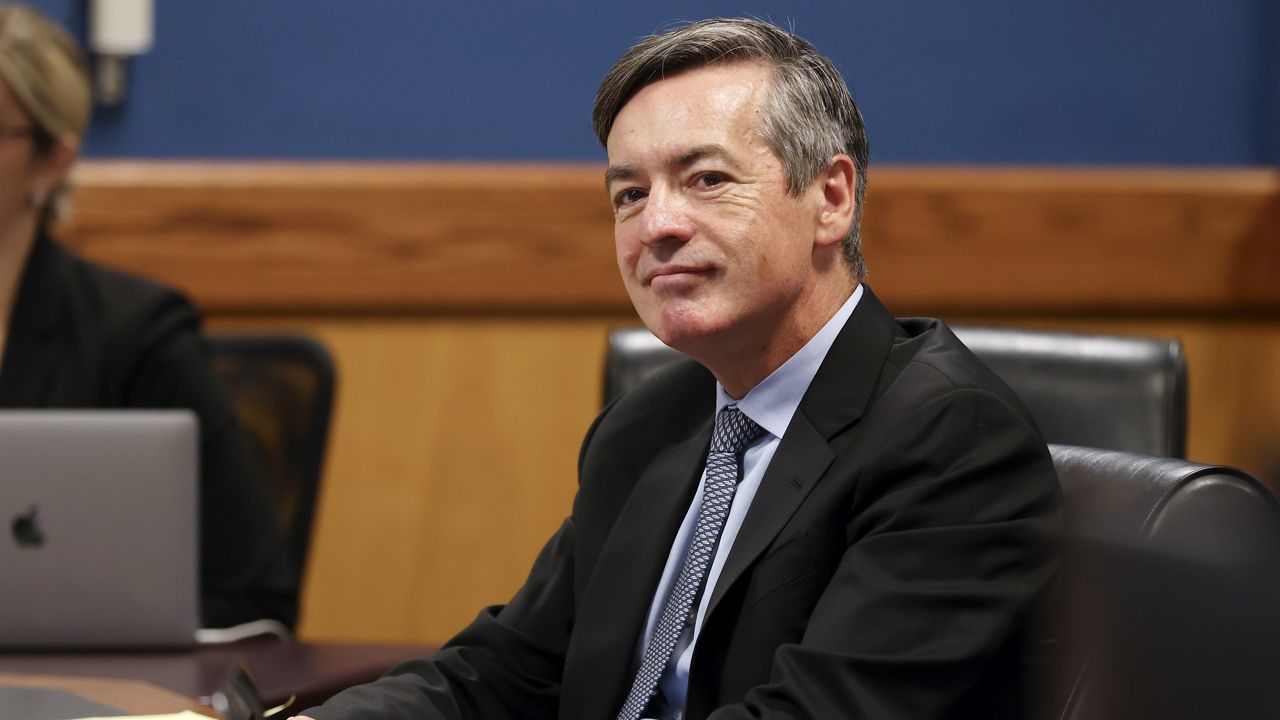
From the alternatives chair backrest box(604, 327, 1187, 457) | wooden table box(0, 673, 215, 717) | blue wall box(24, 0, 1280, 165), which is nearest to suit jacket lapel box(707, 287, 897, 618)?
chair backrest box(604, 327, 1187, 457)

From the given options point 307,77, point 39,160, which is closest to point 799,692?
point 39,160

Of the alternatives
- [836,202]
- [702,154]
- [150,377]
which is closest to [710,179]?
[702,154]

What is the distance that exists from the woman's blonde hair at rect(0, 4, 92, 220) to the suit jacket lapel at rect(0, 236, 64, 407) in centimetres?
19

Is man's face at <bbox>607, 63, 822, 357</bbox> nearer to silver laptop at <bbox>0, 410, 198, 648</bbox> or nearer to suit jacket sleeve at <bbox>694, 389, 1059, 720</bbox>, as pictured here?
suit jacket sleeve at <bbox>694, 389, 1059, 720</bbox>

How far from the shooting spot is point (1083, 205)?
305 centimetres

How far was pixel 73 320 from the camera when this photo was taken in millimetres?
2457

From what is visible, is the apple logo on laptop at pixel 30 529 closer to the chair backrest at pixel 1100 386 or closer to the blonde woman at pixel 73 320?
the blonde woman at pixel 73 320

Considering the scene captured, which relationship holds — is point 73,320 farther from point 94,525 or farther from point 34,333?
point 94,525

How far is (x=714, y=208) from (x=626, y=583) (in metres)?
0.37

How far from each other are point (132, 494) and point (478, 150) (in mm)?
1606

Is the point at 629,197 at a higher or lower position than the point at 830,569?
higher

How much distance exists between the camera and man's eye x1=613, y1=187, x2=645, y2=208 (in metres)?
1.38

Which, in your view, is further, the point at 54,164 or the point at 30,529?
the point at 54,164

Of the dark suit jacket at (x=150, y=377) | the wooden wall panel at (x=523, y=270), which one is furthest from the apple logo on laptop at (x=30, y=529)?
the wooden wall panel at (x=523, y=270)
